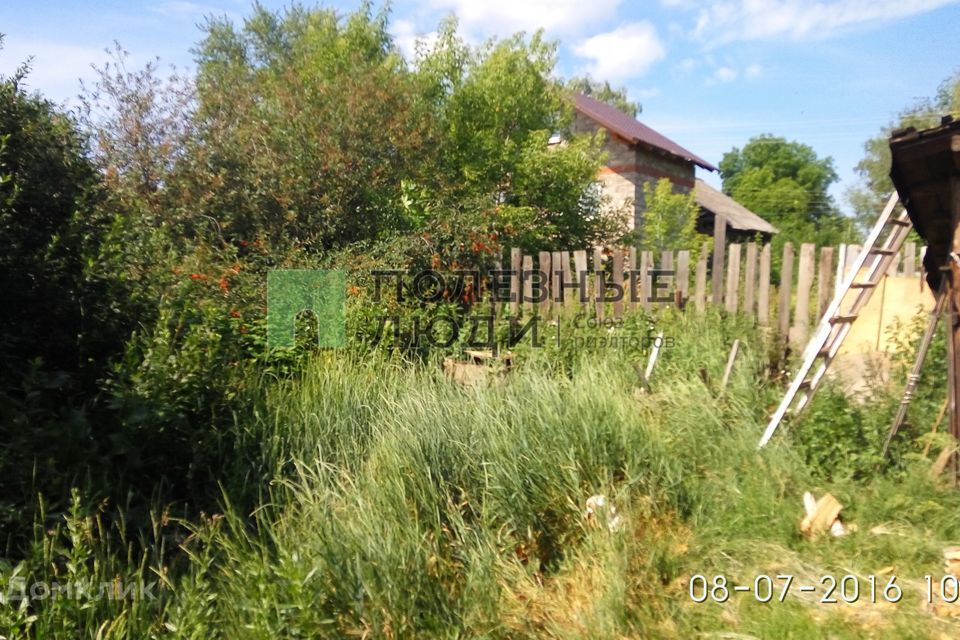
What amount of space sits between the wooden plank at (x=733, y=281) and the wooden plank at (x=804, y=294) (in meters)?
0.58

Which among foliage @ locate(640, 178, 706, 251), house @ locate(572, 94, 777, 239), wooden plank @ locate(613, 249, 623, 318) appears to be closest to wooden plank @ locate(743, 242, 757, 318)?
wooden plank @ locate(613, 249, 623, 318)

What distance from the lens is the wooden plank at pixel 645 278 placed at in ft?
22.7

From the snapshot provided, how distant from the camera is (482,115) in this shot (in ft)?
36.8

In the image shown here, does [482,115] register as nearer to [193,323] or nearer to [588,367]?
[588,367]

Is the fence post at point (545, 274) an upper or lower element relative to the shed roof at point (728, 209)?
lower

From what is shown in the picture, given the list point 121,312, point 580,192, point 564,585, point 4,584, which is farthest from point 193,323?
point 580,192

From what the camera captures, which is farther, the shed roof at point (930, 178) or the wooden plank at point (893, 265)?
the wooden plank at point (893, 265)

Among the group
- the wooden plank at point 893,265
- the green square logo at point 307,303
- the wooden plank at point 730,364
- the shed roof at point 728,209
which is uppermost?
the shed roof at point 728,209

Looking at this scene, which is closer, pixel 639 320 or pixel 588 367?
pixel 588 367

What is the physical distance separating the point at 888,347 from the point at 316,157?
6259mm

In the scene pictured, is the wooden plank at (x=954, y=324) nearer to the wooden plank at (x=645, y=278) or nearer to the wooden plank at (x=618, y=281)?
the wooden plank at (x=645, y=278)

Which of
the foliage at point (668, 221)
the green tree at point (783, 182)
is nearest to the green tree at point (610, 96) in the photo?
the green tree at point (783, 182)

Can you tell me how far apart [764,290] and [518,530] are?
143 inches
